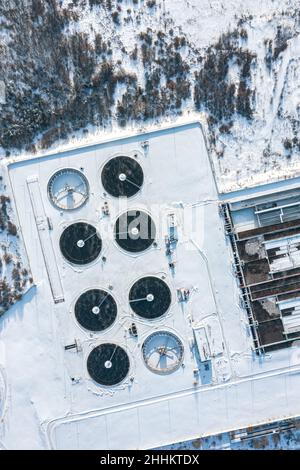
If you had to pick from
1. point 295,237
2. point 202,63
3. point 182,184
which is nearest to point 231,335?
point 295,237

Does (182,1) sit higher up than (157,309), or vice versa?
(182,1)

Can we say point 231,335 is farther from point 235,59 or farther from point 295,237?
point 235,59

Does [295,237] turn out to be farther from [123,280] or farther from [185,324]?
[123,280]

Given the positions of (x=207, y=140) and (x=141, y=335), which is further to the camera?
(x=207, y=140)

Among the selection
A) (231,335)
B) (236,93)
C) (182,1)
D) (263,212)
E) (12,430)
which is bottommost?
(12,430)

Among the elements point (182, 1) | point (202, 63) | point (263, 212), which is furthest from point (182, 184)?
point (182, 1)

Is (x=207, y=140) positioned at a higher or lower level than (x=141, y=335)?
higher
